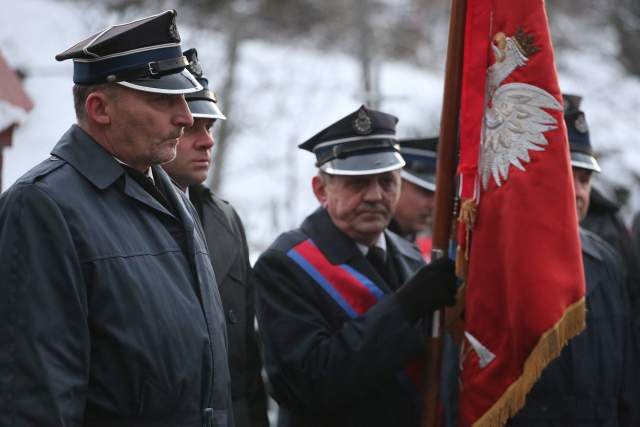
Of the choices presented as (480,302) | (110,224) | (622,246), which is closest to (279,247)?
(480,302)

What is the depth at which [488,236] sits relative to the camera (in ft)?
12.5

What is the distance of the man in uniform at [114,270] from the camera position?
2.42 meters

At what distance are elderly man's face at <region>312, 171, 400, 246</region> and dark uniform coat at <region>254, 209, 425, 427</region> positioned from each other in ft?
0.20

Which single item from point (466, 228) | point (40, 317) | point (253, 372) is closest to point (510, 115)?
point (466, 228)

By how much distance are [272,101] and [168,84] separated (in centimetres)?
1524

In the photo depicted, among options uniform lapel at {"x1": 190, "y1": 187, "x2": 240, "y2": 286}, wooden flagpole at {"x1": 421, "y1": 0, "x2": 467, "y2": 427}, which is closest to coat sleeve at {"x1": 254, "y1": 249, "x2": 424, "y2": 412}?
wooden flagpole at {"x1": 421, "y1": 0, "x2": 467, "y2": 427}

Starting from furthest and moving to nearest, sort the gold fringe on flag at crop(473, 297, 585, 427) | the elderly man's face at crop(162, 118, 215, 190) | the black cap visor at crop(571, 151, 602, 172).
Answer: the black cap visor at crop(571, 151, 602, 172)
the elderly man's face at crop(162, 118, 215, 190)
the gold fringe on flag at crop(473, 297, 585, 427)

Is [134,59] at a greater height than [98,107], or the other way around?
[134,59]

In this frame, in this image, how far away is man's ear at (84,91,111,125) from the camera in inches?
108

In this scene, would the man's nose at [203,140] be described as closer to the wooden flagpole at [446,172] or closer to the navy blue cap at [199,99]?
the navy blue cap at [199,99]

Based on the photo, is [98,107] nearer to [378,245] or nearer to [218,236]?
[218,236]

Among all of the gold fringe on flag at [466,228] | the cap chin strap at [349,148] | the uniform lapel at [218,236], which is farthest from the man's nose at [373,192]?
the uniform lapel at [218,236]

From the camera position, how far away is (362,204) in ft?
13.6

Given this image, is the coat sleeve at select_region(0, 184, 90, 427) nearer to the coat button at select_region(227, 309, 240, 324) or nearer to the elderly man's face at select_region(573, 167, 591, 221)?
the coat button at select_region(227, 309, 240, 324)
